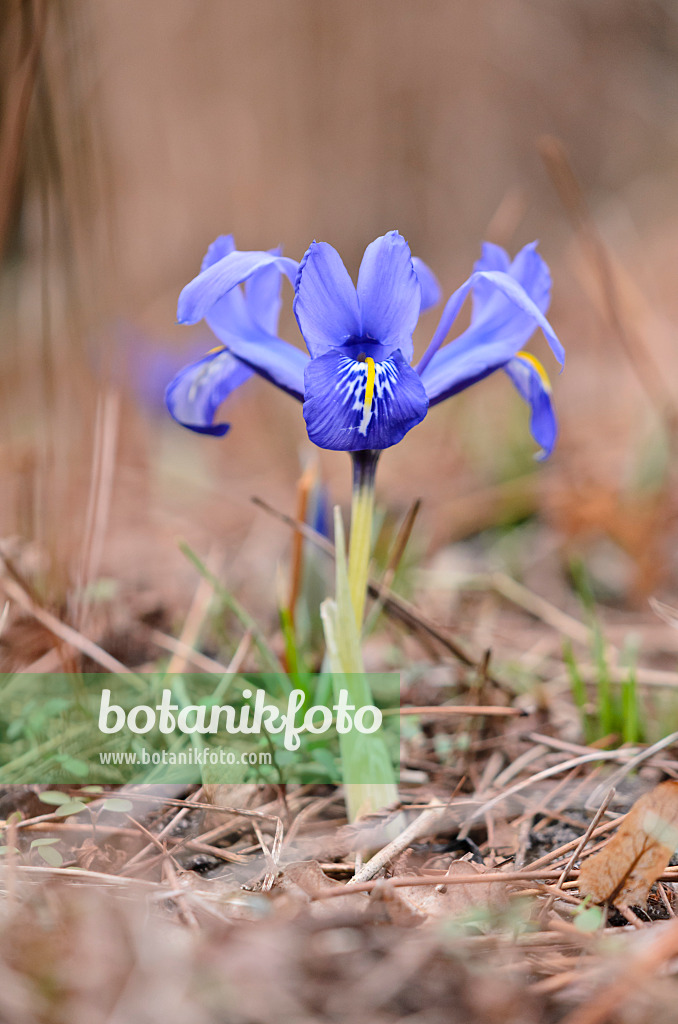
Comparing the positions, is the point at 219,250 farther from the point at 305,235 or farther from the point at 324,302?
the point at 305,235

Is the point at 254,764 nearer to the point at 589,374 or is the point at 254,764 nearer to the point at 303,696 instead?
the point at 303,696

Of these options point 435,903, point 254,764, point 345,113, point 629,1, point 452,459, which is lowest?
point 435,903

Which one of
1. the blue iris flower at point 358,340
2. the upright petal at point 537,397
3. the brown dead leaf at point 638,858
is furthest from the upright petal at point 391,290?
the brown dead leaf at point 638,858

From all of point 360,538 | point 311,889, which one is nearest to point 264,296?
point 360,538

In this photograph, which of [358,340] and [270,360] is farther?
[270,360]

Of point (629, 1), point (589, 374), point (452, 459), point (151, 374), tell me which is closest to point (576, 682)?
point (452, 459)

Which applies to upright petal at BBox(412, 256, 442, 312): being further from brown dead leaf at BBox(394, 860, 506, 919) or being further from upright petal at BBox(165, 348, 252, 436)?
brown dead leaf at BBox(394, 860, 506, 919)
